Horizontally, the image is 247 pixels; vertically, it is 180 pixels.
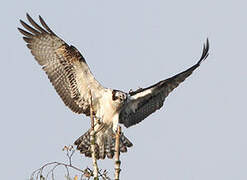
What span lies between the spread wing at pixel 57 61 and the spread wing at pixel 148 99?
77 cm

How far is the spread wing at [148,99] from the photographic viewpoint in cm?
930

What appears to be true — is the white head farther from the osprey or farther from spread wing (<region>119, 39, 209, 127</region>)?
spread wing (<region>119, 39, 209, 127</region>)

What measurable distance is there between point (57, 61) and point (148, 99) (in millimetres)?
1832

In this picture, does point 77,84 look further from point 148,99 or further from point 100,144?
point 148,99

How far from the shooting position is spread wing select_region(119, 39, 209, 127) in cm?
930

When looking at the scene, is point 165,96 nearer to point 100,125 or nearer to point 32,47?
point 100,125

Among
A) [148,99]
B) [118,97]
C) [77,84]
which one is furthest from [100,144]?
[148,99]

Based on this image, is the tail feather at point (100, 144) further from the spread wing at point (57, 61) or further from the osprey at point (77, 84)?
the spread wing at point (57, 61)

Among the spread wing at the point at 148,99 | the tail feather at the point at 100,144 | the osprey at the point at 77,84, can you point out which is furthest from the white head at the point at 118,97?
the tail feather at the point at 100,144

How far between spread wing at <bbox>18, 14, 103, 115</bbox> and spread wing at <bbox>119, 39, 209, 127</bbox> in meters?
0.77

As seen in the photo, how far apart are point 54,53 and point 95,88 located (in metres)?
0.91

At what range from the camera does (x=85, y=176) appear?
4629 mm

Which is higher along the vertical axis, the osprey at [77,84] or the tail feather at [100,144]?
the osprey at [77,84]

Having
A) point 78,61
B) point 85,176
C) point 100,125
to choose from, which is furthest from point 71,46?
point 85,176
